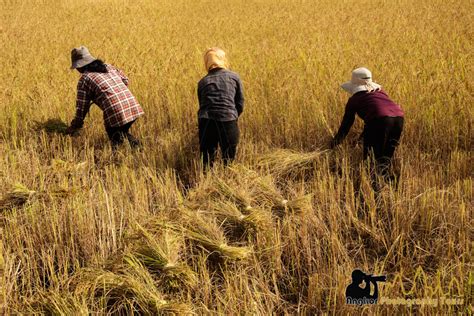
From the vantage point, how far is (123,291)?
1.83m

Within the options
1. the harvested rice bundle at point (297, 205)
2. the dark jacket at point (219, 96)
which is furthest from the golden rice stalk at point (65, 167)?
the harvested rice bundle at point (297, 205)

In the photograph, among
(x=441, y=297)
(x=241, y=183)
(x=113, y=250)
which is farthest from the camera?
(x=241, y=183)

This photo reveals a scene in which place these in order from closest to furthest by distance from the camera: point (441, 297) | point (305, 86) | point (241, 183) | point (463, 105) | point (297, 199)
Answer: point (441, 297), point (297, 199), point (241, 183), point (463, 105), point (305, 86)

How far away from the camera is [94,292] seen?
179cm

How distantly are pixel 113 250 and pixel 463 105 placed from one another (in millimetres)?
2946

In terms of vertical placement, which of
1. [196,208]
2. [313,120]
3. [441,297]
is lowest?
[441,297]

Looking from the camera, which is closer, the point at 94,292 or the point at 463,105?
the point at 94,292

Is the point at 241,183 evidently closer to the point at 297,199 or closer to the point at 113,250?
the point at 297,199

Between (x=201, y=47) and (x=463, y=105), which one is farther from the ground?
(x=201, y=47)

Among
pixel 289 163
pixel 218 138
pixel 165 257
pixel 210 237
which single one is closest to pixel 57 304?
pixel 165 257

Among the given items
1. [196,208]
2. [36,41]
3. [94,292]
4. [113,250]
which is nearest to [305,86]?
[196,208]

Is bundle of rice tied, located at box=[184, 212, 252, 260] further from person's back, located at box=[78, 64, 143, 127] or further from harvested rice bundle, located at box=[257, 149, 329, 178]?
person's back, located at box=[78, 64, 143, 127]

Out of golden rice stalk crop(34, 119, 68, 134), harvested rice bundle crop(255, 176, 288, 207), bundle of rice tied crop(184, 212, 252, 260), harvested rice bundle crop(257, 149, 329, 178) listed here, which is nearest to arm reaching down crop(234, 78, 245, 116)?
harvested rice bundle crop(257, 149, 329, 178)

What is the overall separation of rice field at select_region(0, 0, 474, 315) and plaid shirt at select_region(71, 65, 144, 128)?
28 centimetres
